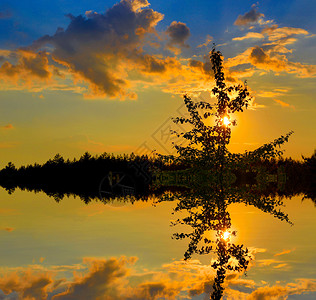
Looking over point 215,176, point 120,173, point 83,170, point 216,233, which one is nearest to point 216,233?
point 216,233

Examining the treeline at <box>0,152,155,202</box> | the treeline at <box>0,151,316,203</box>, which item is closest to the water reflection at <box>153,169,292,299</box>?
the treeline at <box>0,151,316,203</box>

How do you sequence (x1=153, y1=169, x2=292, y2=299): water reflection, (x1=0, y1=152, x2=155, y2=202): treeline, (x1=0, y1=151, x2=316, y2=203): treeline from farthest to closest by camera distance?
1. (x1=0, y1=152, x2=155, y2=202): treeline
2. (x1=0, y1=151, x2=316, y2=203): treeline
3. (x1=153, y1=169, x2=292, y2=299): water reflection

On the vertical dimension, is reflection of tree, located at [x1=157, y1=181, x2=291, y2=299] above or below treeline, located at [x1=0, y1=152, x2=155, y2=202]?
below

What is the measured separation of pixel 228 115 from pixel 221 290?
47.7ft

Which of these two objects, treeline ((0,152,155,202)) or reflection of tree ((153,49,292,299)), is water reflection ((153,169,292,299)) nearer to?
reflection of tree ((153,49,292,299))

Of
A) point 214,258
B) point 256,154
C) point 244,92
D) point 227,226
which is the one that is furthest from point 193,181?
point 214,258

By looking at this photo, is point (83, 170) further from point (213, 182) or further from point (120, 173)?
point (213, 182)

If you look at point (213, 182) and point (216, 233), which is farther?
point (213, 182)

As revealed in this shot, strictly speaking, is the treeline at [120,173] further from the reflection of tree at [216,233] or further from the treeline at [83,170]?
the reflection of tree at [216,233]

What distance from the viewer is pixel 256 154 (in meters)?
20.9

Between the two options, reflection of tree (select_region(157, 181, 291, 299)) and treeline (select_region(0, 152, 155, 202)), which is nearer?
reflection of tree (select_region(157, 181, 291, 299))

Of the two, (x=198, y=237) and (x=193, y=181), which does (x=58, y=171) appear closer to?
(x=193, y=181)

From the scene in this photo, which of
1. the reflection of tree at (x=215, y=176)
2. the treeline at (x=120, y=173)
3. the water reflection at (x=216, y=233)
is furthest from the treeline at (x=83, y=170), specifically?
the water reflection at (x=216, y=233)

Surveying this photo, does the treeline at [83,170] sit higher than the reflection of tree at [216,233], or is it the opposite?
the treeline at [83,170]
